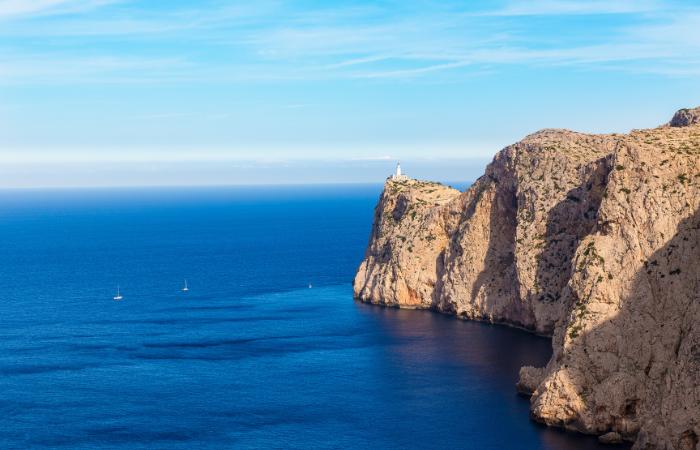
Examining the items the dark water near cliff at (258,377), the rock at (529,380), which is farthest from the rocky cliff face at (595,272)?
the dark water near cliff at (258,377)

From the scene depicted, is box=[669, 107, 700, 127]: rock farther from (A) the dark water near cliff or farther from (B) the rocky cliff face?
(A) the dark water near cliff

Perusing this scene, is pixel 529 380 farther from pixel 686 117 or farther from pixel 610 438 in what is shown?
pixel 686 117

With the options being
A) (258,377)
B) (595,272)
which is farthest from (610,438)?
(258,377)

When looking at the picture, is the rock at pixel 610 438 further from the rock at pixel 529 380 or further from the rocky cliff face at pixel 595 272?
the rock at pixel 529 380

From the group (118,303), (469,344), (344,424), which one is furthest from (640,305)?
(118,303)

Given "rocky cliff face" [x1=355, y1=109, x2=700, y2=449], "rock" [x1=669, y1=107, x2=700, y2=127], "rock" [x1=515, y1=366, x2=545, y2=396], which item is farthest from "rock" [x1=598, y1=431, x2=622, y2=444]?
"rock" [x1=669, y1=107, x2=700, y2=127]
